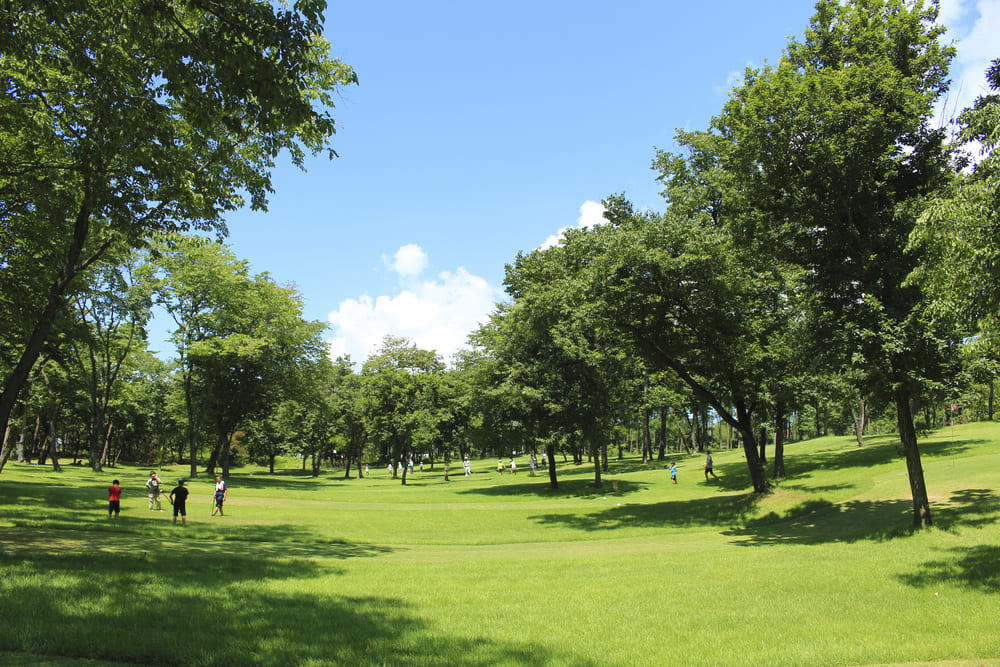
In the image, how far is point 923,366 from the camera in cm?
1559

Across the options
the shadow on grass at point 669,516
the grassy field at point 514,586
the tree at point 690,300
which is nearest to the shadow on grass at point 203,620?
the grassy field at point 514,586

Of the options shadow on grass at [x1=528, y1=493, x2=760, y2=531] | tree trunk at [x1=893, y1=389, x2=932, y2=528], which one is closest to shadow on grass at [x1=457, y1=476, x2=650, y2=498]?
shadow on grass at [x1=528, y1=493, x2=760, y2=531]

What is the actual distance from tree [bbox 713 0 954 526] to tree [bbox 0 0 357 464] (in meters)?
12.2

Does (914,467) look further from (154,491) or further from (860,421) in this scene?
(860,421)

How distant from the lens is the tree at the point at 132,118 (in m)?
7.39

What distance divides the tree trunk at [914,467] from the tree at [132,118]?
16821 mm

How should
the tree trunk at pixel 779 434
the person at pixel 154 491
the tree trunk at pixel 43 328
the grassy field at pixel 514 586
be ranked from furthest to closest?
1. the tree trunk at pixel 779 434
2. the person at pixel 154 491
3. the tree trunk at pixel 43 328
4. the grassy field at pixel 514 586

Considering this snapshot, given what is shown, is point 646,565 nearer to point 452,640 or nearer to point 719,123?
point 452,640

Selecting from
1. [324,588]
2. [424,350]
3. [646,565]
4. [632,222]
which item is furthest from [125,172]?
[424,350]

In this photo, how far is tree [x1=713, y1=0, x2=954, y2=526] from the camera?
15203 mm

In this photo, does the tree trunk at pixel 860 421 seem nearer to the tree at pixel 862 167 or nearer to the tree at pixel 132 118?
the tree at pixel 862 167

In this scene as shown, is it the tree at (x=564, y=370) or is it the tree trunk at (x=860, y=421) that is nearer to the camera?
the tree at (x=564, y=370)

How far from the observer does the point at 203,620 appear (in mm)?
7676

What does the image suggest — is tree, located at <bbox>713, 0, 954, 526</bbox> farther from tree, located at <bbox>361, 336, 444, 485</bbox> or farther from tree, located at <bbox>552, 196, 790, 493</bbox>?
tree, located at <bbox>361, 336, 444, 485</bbox>
